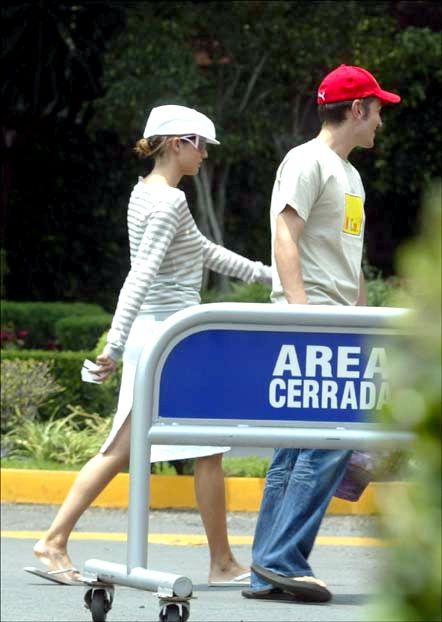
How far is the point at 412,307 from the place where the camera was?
1.24 metres

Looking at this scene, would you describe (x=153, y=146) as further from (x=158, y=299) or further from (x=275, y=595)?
(x=275, y=595)

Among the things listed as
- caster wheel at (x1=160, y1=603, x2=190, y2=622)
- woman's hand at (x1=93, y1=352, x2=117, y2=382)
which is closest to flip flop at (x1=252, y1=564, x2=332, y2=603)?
woman's hand at (x1=93, y1=352, x2=117, y2=382)

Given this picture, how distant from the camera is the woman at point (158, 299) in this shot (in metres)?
5.52

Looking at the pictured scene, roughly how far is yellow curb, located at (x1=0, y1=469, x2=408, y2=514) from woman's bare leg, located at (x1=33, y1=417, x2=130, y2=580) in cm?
303

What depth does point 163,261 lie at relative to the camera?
5.70 metres

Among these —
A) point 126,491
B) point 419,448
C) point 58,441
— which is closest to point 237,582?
point 126,491

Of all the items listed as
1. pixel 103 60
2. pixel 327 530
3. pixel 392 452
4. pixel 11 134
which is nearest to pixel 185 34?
pixel 103 60

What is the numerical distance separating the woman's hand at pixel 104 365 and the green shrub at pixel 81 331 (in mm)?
11161

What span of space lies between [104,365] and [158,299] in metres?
0.35

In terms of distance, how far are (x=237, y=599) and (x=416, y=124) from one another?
15.9m

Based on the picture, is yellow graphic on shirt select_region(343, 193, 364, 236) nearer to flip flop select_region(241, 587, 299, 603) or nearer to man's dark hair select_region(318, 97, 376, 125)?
man's dark hair select_region(318, 97, 376, 125)

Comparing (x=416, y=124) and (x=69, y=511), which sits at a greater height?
(x=416, y=124)

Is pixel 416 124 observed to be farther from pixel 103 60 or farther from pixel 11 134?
pixel 11 134

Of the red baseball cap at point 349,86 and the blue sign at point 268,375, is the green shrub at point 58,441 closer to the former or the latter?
the red baseball cap at point 349,86
